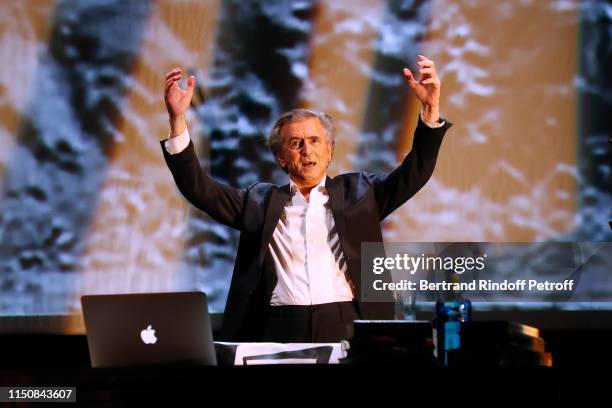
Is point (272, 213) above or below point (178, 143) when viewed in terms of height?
below

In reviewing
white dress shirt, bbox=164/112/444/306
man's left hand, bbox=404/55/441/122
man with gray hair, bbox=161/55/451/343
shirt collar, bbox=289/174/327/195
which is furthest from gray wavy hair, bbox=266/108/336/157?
man's left hand, bbox=404/55/441/122

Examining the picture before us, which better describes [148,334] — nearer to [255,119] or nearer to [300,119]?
[300,119]

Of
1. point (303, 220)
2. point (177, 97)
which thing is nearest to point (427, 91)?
point (303, 220)

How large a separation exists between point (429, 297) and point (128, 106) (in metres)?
1.47

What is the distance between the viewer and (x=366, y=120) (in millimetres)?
3566

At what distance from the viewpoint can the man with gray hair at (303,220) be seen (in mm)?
2928

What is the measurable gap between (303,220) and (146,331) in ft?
4.48

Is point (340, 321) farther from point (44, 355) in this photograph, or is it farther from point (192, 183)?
point (44, 355)

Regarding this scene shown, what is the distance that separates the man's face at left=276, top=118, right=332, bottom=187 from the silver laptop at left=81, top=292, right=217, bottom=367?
1408mm

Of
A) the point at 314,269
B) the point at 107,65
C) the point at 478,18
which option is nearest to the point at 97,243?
the point at 107,65

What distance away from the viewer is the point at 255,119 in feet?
11.7

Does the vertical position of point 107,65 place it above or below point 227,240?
above

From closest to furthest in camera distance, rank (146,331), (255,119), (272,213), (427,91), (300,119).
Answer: (146,331) < (427,91) < (272,213) < (300,119) < (255,119)

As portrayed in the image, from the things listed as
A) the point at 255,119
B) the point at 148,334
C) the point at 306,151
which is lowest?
the point at 148,334
